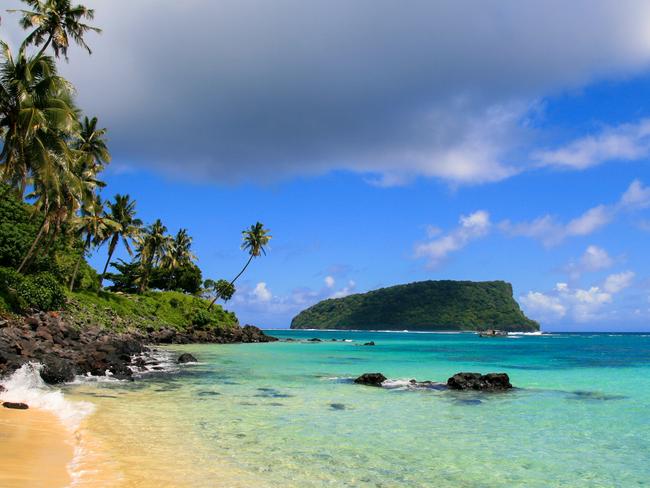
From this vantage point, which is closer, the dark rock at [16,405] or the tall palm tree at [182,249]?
the dark rock at [16,405]

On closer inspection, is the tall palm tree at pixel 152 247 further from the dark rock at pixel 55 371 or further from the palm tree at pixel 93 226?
the dark rock at pixel 55 371

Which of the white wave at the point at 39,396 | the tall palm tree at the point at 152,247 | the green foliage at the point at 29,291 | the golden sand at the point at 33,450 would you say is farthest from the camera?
the tall palm tree at the point at 152,247

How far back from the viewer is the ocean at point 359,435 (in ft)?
29.7

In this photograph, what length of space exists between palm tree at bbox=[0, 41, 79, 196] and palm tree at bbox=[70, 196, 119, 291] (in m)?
27.1

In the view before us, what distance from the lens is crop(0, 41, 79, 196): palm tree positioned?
2311 centimetres

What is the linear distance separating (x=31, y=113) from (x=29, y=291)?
18977 millimetres

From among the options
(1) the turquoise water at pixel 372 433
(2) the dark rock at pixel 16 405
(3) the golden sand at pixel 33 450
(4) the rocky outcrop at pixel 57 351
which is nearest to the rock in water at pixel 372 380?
(1) the turquoise water at pixel 372 433

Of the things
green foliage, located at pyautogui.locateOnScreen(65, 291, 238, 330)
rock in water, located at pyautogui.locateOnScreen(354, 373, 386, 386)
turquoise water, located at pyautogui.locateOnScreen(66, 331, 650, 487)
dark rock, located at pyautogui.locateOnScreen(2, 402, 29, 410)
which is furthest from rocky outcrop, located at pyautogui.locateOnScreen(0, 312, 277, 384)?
rock in water, located at pyautogui.locateOnScreen(354, 373, 386, 386)

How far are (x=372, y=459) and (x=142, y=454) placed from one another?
464 cm

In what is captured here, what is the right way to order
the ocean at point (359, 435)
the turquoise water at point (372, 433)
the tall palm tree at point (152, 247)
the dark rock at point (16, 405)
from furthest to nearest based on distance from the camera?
the tall palm tree at point (152, 247)
the dark rock at point (16, 405)
the turquoise water at point (372, 433)
the ocean at point (359, 435)

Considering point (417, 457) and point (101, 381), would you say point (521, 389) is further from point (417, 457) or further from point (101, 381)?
point (101, 381)

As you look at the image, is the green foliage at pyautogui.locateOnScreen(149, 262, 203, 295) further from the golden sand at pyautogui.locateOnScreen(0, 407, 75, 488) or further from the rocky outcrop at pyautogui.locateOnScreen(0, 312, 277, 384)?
the golden sand at pyautogui.locateOnScreen(0, 407, 75, 488)

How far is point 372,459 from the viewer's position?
401 inches

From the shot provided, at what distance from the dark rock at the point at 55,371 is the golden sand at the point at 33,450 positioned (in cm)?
620
